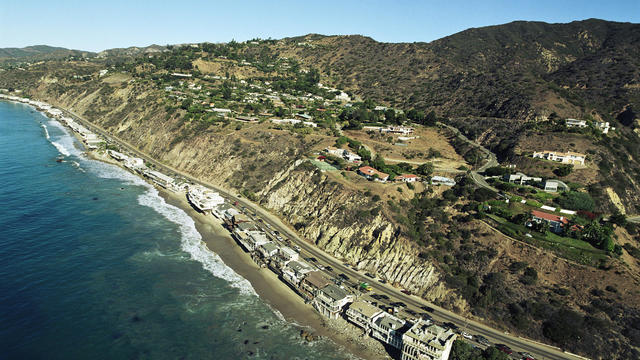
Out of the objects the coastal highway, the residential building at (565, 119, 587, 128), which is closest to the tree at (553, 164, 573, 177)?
the residential building at (565, 119, 587, 128)

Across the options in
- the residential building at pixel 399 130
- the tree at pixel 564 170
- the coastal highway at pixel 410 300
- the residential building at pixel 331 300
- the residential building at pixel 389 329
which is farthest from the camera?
the residential building at pixel 399 130

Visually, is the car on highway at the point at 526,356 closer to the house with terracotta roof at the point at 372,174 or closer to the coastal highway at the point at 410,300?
the coastal highway at the point at 410,300

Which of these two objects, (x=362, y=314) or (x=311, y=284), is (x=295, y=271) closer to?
(x=311, y=284)

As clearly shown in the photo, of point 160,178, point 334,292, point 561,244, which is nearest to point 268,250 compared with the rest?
point 334,292

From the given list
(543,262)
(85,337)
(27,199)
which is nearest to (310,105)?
(27,199)

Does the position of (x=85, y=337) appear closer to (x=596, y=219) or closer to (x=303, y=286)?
(x=303, y=286)

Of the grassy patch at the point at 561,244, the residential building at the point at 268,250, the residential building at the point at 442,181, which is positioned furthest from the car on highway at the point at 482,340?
the residential building at the point at 442,181
